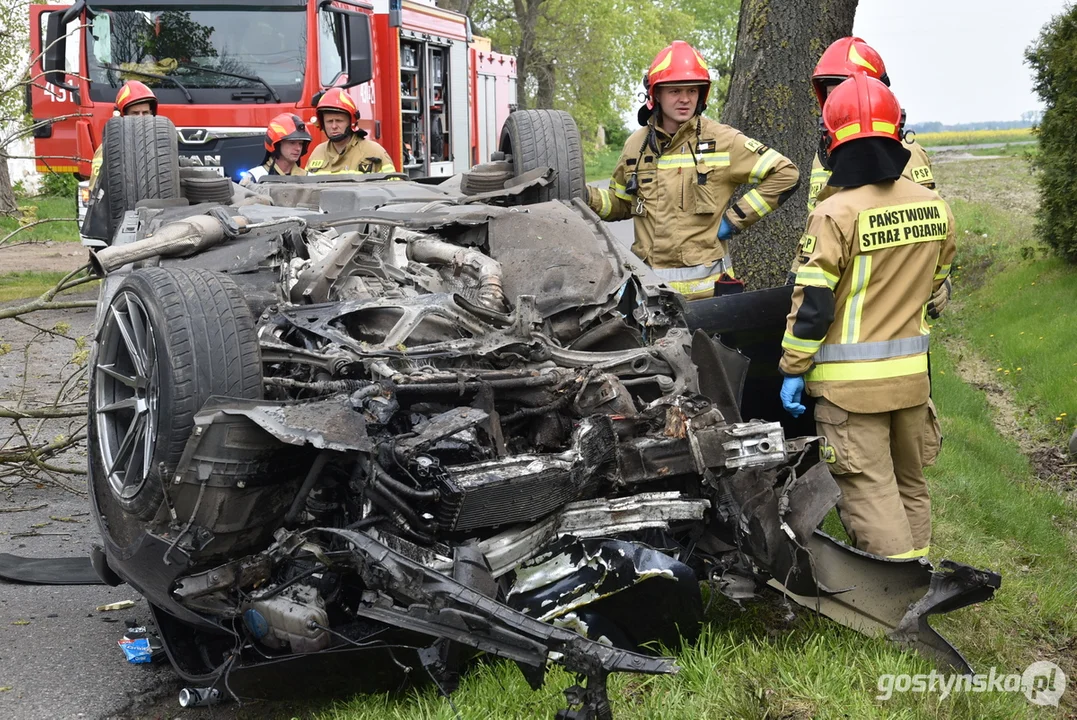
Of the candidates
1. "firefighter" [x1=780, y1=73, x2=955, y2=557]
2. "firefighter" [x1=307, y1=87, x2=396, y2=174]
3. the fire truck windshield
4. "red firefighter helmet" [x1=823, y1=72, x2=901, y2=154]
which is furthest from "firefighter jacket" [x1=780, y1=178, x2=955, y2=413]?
the fire truck windshield

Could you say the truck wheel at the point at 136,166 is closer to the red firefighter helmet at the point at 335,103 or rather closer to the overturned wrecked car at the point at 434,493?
the overturned wrecked car at the point at 434,493

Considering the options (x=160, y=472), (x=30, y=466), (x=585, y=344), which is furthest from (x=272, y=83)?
(x=160, y=472)

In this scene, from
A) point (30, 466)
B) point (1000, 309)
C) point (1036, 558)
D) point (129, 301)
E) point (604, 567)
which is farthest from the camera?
point (1000, 309)

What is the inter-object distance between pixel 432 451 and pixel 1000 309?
842 centimetres

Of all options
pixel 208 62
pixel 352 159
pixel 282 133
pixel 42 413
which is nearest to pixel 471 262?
pixel 42 413

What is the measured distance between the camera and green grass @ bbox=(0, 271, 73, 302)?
37.2 feet

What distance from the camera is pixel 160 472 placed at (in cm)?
331

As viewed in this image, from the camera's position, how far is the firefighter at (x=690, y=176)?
18.0 ft

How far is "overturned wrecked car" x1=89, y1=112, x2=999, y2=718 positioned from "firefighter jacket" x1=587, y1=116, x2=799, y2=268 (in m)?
1.56

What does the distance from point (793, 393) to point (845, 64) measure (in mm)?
1919

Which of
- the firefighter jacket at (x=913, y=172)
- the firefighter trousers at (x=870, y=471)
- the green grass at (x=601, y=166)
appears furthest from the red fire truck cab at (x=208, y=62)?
the green grass at (x=601, y=166)

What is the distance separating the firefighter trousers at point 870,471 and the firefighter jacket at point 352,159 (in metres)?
4.37

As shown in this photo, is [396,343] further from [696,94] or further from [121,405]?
[696,94]

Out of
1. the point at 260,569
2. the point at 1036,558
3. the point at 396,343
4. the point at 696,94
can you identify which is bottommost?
the point at 1036,558
